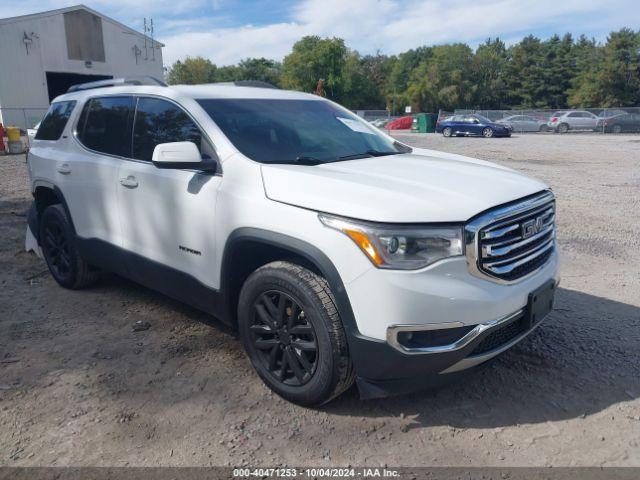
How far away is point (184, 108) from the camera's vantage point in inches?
141

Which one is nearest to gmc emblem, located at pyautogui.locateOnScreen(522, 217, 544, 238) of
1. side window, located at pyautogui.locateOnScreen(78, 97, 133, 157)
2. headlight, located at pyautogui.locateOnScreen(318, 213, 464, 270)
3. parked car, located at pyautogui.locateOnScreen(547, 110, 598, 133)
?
headlight, located at pyautogui.locateOnScreen(318, 213, 464, 270)

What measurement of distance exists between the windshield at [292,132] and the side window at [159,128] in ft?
0.55

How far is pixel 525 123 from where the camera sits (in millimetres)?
37625

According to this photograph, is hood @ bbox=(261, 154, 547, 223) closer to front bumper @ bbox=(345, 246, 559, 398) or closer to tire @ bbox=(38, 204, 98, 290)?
front bumper @ bbox=(345, 246, 559, 398)

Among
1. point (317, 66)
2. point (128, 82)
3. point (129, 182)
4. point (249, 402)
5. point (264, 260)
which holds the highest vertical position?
point (317, 66)

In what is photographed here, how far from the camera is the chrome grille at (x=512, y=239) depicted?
104 inches

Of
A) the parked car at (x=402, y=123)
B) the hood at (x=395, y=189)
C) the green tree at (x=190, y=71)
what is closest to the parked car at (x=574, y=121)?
the parked car at (x=402, y=123)

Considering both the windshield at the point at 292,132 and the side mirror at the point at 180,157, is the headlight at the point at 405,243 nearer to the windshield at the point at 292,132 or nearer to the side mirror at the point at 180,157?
the windshield at the point at 292,132

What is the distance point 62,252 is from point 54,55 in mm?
33559

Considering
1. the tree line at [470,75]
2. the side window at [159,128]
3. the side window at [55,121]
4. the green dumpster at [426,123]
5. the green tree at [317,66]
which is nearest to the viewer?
the side window at [159,128]

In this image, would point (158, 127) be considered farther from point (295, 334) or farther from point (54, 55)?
point (54, 55)

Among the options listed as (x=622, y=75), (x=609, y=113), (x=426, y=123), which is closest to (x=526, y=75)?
(x=622, y=75)

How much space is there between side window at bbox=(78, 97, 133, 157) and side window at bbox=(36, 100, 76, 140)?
331 millimetres

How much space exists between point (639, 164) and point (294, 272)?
15009 mm
